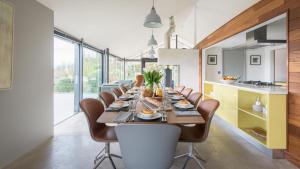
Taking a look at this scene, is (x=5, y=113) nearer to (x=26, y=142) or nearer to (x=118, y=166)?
(x=26, y=142)

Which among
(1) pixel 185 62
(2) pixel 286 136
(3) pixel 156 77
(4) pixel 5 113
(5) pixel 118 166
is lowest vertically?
(5) pixel 118 166

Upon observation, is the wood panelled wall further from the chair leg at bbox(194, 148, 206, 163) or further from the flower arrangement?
the flower arrangement

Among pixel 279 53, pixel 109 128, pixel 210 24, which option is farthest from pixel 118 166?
pixel 279 53

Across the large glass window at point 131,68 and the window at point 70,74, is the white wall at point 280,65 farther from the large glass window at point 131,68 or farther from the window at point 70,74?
the large glass window at point 131,68

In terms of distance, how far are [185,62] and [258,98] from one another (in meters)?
4.07

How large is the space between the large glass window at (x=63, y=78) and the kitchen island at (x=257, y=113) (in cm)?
375

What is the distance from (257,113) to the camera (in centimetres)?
347

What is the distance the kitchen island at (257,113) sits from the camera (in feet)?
9.29

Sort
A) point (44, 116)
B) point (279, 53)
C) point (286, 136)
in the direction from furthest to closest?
point (279, 53) < point (44, 116) < point (286, 136)

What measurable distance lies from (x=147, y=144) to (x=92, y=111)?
3.64 feet

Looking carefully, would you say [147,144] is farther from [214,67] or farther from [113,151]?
[214,67]

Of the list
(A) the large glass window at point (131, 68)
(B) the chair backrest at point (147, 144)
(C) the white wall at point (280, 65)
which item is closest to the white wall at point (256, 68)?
(C) the white wall at point (280, 65)

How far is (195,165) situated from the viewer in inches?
103

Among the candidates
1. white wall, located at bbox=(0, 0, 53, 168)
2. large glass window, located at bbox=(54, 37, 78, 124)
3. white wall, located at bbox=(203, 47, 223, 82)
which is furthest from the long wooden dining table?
white wall, located at bbox=(203, 47, 223, 82)
